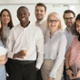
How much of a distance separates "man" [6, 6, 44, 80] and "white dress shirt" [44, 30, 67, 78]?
0.11 meters

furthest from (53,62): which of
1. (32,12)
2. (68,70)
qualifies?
(32,12)

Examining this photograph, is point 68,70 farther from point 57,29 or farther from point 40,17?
point 40,17

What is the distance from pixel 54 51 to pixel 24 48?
0.36 m

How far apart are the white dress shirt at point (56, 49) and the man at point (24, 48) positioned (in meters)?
0.11

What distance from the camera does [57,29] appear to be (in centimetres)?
240

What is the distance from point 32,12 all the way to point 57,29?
176 centimetres

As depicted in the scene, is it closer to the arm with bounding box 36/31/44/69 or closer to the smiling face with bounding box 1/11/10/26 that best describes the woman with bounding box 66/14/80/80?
the arm with bounding box 36/31/44/69

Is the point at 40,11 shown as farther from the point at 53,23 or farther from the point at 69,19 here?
the point at 53,23

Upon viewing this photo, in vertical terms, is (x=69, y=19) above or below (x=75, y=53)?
above

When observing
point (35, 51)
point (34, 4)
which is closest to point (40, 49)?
point (35, 51)

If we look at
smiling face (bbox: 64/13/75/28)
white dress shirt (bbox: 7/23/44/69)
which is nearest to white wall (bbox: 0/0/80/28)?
smiling face (bbox: 64/13/75/28)

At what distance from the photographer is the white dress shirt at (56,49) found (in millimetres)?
2246

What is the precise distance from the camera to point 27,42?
2.27 metres

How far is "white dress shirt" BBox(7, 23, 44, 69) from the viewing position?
227 centimetres
